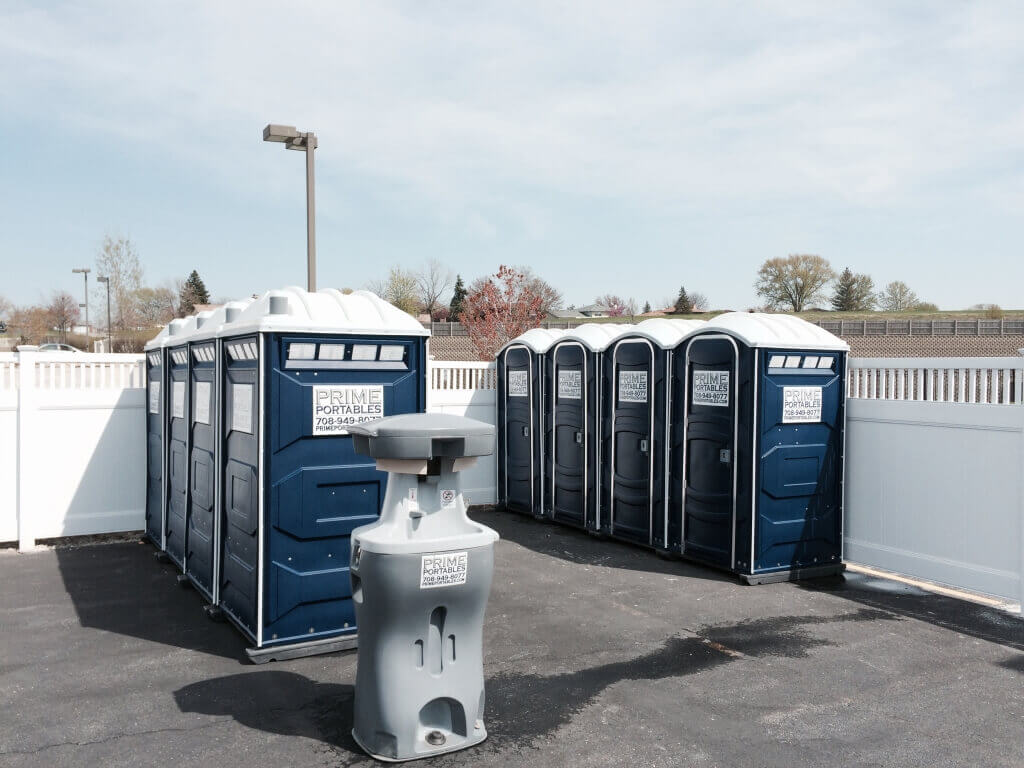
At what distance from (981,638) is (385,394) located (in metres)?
4.47

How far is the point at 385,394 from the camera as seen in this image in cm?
554

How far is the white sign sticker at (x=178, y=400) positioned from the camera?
7.07 meters

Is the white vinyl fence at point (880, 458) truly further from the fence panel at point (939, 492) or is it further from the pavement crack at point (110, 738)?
the pavement crack at point (110, 738)

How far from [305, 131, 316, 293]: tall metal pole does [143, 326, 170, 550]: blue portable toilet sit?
7.58 feet

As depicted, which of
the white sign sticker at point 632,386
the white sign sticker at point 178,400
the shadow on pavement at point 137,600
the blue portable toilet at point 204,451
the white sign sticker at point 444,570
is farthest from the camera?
the white sign sticker at point 632,386

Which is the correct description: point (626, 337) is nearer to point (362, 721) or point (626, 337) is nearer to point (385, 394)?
point (385, 394)

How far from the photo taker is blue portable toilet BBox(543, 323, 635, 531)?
30.0 ft

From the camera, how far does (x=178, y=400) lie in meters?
7.24

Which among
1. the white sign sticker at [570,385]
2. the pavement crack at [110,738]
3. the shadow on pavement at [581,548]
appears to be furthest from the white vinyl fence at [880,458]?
the pavement crack at [110,738]

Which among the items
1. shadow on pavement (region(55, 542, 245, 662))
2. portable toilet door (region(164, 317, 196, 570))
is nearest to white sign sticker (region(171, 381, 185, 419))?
portable toilet door (region(164, 317, 196, 570))

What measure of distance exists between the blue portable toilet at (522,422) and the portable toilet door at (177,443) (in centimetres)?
409

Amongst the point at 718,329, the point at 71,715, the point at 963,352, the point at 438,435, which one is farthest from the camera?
the point at 963,352

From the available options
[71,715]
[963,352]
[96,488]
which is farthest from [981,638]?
[963,352]

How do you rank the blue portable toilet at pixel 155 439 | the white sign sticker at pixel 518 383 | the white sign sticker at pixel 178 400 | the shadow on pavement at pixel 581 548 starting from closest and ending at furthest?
the white sign sticker at pixel 178 400 → the shadow on pavement at pixel 581 548 → the blue portable toilet at pixel 155 439 → the white sign sticker at pixel 518 383
